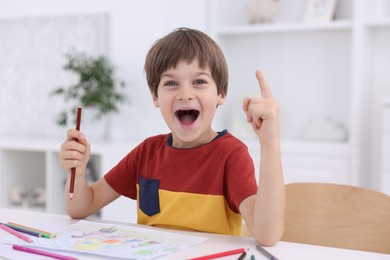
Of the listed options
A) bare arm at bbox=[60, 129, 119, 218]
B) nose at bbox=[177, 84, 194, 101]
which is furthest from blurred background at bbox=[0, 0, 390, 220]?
nose at bbox=[177, 84, 194, 101]

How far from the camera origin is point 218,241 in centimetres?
115

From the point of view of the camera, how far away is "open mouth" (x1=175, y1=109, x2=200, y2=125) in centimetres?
138

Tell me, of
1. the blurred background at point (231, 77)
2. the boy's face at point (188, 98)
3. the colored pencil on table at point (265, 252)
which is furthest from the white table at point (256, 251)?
the blurred background at point (231, 77)

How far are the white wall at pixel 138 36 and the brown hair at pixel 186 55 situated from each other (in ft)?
7.19

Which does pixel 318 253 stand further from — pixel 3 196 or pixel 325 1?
pixel 3 196

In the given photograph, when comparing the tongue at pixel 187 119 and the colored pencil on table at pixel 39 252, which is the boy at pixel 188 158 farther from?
the colored pencil on table at pixel 39 252

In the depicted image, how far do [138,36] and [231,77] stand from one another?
0.68 metres

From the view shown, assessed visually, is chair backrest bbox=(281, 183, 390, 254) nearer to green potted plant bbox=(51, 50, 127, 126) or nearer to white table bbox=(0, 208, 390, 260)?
white table bbox=(0, 208, 390, 260)

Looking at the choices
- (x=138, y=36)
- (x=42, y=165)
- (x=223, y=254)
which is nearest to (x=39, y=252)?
(x=223, y=254)

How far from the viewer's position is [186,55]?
53.9 inches

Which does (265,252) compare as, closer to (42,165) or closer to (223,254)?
(223,254)

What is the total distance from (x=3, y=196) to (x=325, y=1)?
2.46m

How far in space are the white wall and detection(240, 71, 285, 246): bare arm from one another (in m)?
2.50

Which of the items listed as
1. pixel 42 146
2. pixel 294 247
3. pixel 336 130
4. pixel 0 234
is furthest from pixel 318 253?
pixel 42 146
